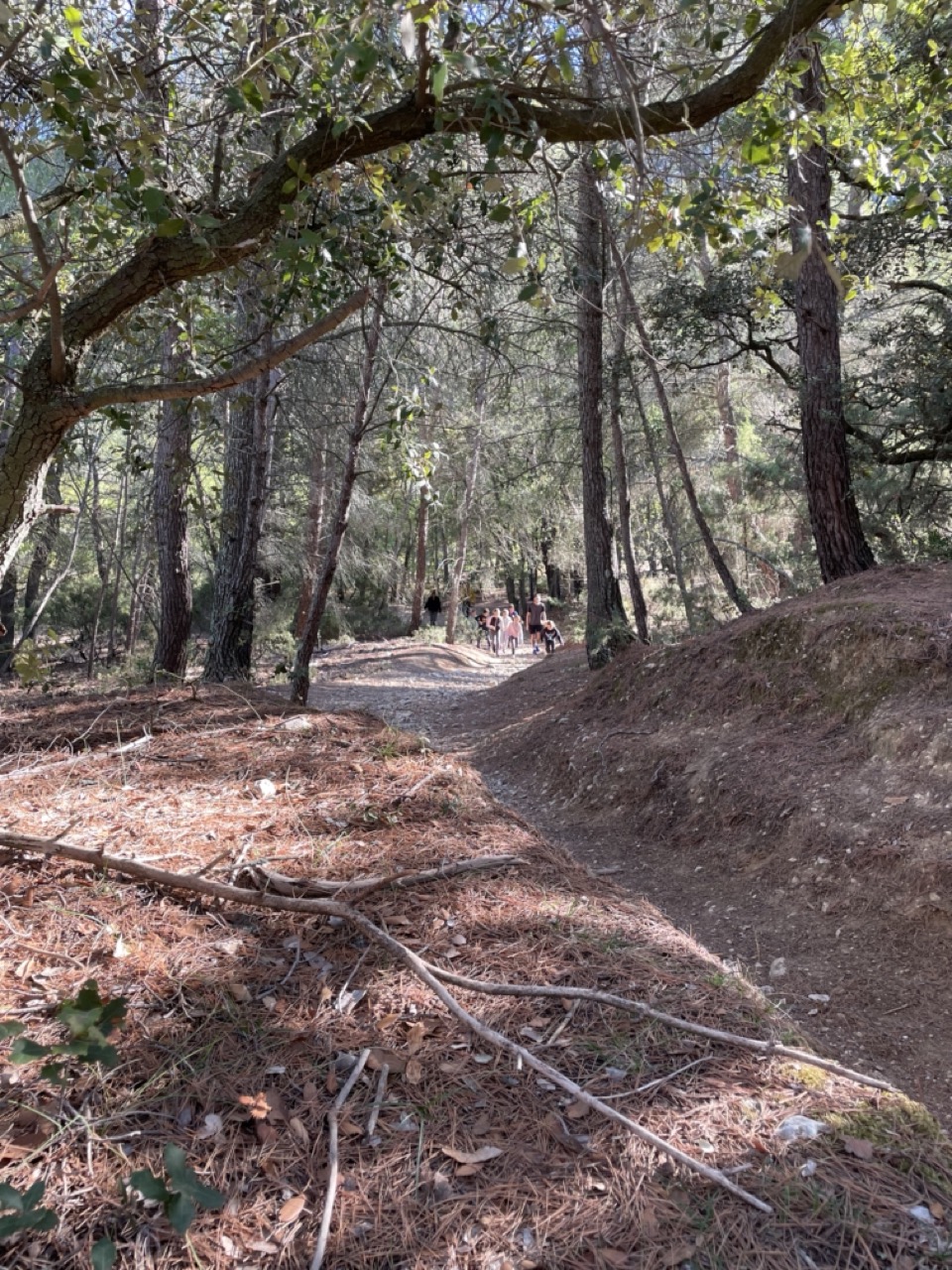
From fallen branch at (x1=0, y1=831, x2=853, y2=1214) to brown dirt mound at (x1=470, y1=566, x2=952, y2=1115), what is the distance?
7.30 ft

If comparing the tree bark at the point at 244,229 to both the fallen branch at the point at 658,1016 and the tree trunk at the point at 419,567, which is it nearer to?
the fallen branch at the point at 658,1016

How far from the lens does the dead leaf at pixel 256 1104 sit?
1.74 meters

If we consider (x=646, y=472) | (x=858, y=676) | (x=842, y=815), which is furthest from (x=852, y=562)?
(x=646, y=472)

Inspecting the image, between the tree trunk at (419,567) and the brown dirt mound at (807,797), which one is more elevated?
the tree trunk at (419,567)

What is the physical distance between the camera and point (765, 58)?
275 cm

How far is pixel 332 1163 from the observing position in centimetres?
163

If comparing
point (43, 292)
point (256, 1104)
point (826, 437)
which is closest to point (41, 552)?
point (826, 437)

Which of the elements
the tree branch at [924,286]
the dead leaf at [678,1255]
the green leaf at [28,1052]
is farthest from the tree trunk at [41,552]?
the dead leaf at [678,1255]

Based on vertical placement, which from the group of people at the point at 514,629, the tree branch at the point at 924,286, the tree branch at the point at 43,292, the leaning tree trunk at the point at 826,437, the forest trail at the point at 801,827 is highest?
the tree branch at the point at 924,286

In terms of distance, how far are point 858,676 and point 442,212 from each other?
14.5 ft

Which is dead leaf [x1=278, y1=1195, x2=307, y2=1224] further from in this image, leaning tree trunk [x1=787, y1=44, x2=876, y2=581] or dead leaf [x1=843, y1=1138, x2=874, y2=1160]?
leaning tree trunk [x1=787, y1=44, x2=876, y2=581]

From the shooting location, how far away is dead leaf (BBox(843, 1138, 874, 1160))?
1725 mm

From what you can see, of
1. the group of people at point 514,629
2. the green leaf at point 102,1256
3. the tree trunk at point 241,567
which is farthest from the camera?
the group of people at point 514,629

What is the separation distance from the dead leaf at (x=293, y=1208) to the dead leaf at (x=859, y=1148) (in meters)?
1.15
